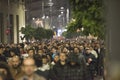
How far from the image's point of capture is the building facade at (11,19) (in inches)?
2479

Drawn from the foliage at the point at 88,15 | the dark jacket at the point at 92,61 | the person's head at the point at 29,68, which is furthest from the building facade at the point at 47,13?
the person's head at the point at 29,68

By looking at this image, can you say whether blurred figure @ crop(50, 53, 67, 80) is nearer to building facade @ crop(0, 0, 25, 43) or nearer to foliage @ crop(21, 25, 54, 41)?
building facade @ crop(0, 0, 25, 43)

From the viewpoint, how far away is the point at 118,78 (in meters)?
3.09

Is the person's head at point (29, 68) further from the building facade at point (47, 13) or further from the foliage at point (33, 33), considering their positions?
the building facade at point (47, 13)

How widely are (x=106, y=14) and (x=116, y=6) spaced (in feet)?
0.37

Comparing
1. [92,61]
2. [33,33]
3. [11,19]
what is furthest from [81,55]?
[11,19]

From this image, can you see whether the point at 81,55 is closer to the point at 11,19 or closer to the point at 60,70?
the point at 60,70

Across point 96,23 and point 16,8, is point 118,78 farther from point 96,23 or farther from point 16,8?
point 16,8

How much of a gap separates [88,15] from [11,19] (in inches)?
2258

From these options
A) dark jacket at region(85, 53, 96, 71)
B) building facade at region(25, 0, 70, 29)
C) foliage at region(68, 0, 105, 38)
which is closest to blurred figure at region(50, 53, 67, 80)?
foliage at region(68, 0, 105, 38)

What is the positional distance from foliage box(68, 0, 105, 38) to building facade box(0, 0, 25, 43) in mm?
41618

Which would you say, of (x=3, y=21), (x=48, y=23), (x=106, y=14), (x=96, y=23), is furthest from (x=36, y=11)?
(x=106, y=14)

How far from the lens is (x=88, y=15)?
1513 centimetres

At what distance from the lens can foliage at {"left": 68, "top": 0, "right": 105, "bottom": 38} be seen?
45.4 ft
